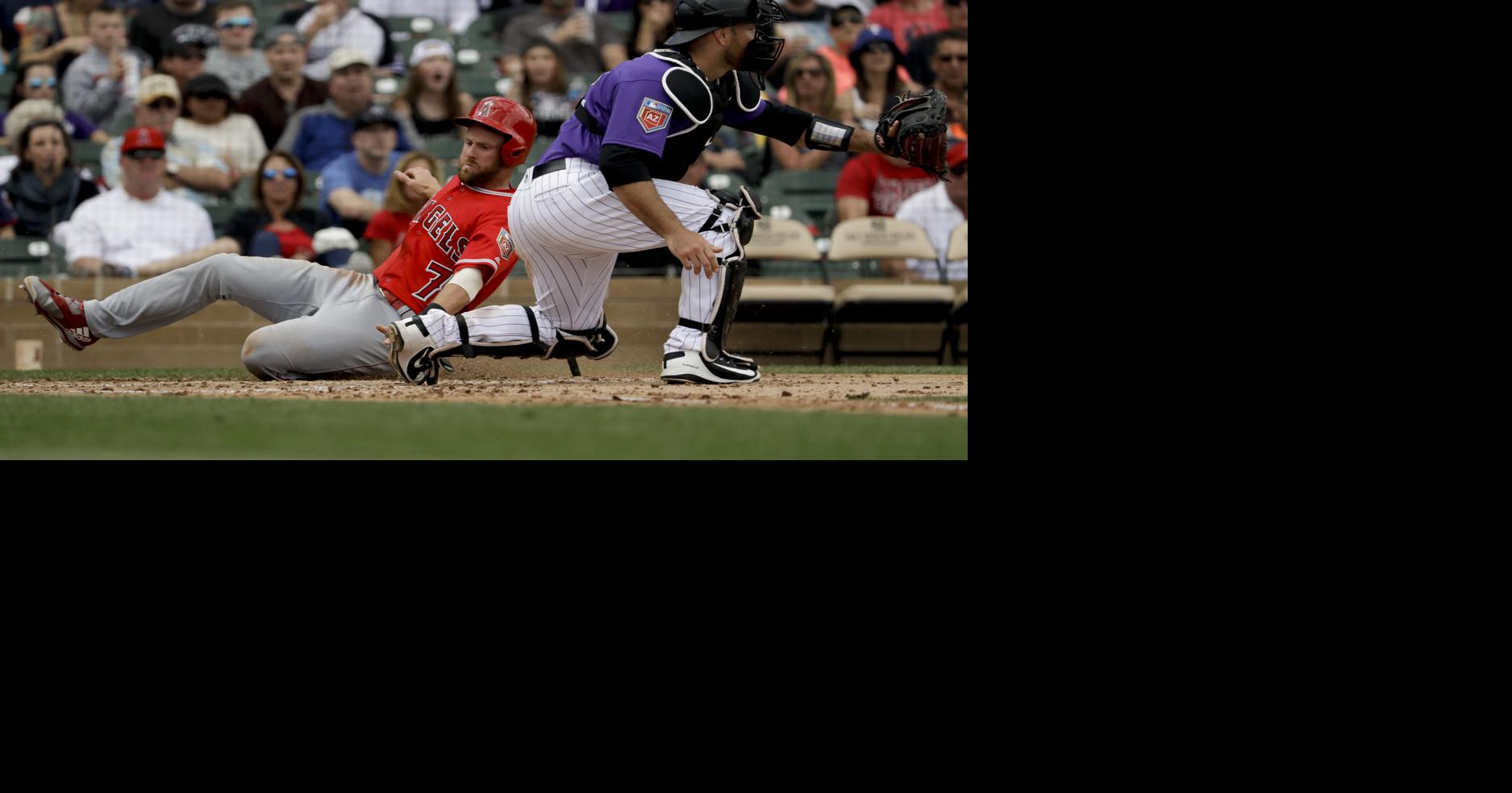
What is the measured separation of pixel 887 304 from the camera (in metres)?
6.05

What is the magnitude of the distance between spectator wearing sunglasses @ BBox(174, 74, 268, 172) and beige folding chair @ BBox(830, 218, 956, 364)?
2.67 metres

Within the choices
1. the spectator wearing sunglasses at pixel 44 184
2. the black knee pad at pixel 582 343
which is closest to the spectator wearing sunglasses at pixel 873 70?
the black knee pad at pixel 582 343

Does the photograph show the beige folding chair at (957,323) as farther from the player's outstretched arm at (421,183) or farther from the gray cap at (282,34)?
the gray cap at (282,34)

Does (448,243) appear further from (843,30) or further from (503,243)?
(843,30)

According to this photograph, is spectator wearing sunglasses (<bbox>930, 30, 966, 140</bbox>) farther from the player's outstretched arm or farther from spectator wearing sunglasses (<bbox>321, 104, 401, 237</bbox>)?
the player's outstretched arm

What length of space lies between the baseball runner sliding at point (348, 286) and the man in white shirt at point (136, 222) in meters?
1.78

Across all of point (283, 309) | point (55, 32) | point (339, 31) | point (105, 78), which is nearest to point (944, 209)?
point (283, 309)

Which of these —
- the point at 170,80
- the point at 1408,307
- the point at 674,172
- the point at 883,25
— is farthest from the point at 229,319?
the point at 1408,307

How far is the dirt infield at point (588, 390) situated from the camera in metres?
3.62

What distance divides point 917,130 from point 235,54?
4259 millimetres

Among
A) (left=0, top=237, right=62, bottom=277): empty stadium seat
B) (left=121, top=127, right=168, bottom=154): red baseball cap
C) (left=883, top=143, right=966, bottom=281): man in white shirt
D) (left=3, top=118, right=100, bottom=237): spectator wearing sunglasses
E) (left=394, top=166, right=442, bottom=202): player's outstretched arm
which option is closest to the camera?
(left=394, top=166, right=442, bottom=202): player's outstretched arm

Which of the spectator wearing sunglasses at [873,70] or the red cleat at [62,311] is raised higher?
the spectator wearing sunglasses at [873,70]

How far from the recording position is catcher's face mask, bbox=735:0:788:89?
3939 mm

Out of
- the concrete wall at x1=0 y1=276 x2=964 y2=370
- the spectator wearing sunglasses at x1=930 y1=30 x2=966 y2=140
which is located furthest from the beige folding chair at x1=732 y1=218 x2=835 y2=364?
the spectator wearing sunglasses at x1=930 y1=30 x2=966 y2=140
